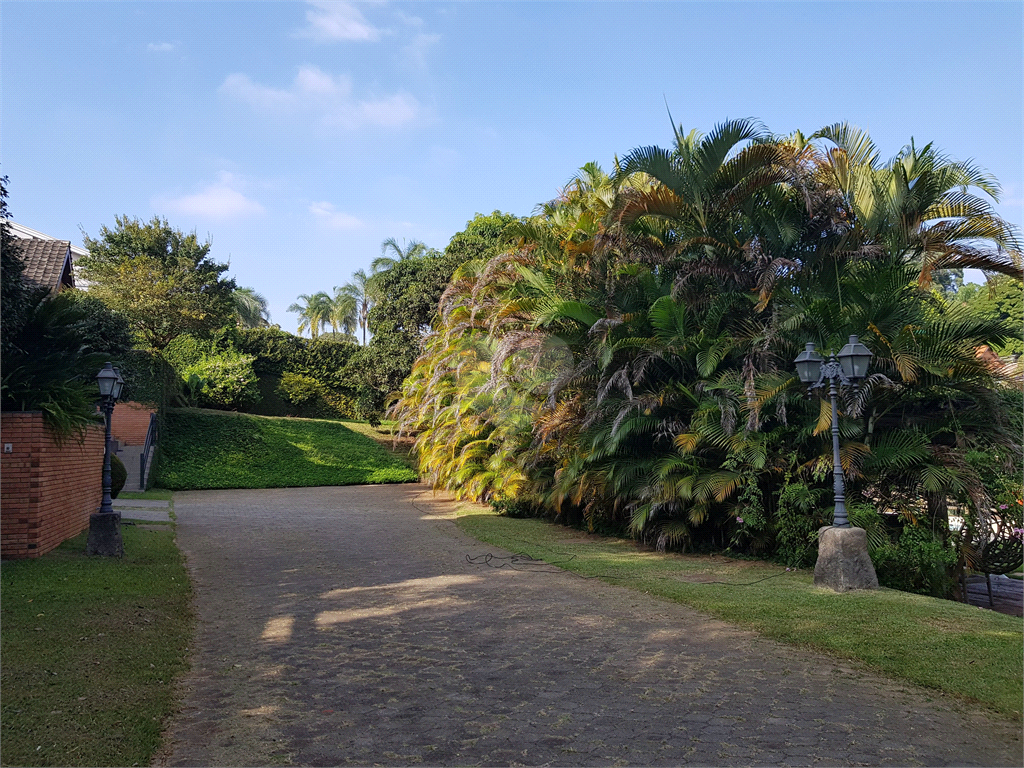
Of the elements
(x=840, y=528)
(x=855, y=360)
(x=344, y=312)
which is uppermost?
(x=344, y=312)

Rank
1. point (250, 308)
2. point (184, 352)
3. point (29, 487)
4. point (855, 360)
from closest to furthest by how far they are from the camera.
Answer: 1. point (855, 360)
2. point (29, 487)
3. point (184, 352)
4. point (250, 308)

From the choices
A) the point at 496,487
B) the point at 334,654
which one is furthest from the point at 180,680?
the point at 496,487

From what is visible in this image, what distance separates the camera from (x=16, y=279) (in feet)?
30.6

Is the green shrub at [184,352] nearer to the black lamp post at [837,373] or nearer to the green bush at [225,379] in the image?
the green bush at [225,379]

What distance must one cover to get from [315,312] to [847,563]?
189 ft

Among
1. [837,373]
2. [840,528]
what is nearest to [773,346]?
[837,373]

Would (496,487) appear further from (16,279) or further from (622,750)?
(622,750)

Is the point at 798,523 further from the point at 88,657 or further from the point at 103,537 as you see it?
the point at 103,537

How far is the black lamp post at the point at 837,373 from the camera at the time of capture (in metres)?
Result: 7.86

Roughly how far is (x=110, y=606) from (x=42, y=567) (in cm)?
207

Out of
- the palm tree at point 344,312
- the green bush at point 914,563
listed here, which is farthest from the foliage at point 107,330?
the palm tree at point 344,312

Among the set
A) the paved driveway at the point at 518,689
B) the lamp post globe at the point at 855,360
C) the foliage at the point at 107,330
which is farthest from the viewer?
the foliage at the point at 107,330

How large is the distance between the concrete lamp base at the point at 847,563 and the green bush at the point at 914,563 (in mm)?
947

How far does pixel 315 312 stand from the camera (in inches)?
2420
